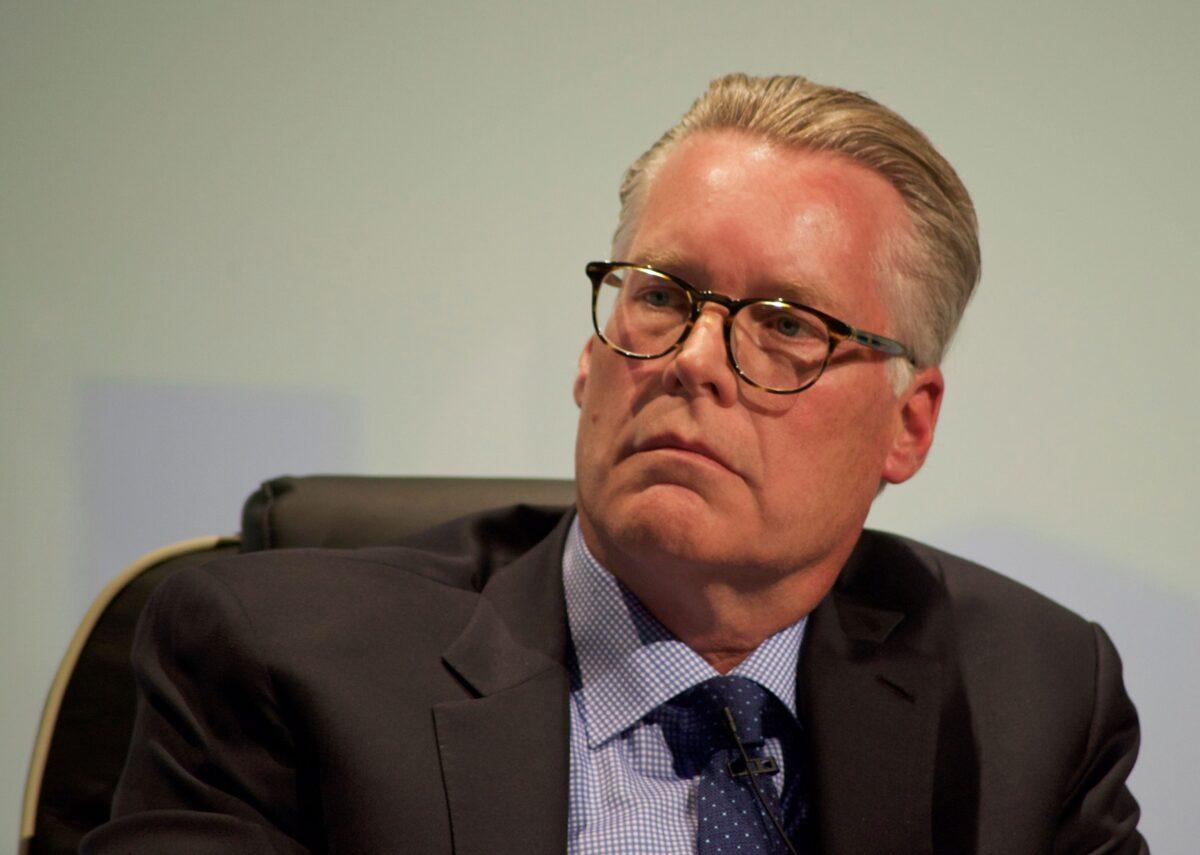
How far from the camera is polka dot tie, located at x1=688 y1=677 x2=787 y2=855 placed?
1.38m

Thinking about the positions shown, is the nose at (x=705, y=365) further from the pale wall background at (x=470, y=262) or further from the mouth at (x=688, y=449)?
the pale wall background at (x=470, y=262)

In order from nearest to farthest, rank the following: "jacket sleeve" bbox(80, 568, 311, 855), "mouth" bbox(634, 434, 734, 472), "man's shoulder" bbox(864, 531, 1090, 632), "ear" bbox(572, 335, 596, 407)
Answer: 1. "jacket sleeve" bbox(80, 568, 311, 855)
2. "mouth" bbox(634, 434, 734, 472)
3. "ear" bbox(572, 335, 596, 407)
4. "man's shoulder" bbox(864, 531, 1090, 632)

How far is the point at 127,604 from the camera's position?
159cm

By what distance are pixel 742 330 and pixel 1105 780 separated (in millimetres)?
791

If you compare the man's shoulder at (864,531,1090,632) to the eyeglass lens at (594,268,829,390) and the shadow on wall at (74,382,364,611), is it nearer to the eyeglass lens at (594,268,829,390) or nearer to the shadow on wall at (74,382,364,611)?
the eyeglass lens at (594,268,829,390)

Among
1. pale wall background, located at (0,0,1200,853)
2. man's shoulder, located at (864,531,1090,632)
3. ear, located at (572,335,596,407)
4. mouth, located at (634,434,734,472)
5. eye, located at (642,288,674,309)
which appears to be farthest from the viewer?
pale wall background, located at (0,0,1200,853)

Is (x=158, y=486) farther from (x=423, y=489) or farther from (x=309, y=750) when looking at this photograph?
(x=309, y=750)

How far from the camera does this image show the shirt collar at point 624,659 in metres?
1.45

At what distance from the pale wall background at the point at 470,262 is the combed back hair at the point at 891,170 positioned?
1.95 ft

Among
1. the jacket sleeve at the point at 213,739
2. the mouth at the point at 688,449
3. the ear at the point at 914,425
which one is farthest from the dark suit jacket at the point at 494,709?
the mouth at the point at 688,449

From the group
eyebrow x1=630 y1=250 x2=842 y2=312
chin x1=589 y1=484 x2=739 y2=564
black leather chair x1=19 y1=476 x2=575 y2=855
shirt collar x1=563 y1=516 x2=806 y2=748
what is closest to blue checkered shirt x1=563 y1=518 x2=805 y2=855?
shirt collar x1=563 y1=516 x2=806 y2=748

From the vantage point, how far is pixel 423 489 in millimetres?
1768

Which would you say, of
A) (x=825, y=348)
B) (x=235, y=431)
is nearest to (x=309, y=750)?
(x=825, y=348)

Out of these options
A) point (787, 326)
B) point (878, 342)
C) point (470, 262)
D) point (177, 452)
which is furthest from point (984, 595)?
point (177, 452)
